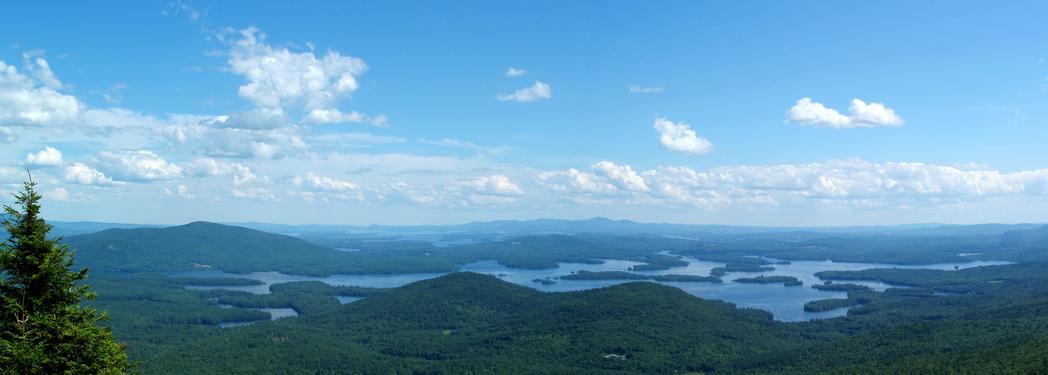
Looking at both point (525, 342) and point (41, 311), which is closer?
point (41, 311)

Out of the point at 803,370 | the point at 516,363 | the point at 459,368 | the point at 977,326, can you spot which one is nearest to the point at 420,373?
the point at 459,368

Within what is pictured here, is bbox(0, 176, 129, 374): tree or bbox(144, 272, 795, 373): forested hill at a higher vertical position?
bbox(0, 176, 129, 374): tree

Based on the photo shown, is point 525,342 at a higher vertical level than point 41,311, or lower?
lower

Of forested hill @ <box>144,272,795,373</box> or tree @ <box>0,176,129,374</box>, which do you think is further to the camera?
forested hill @ <box>144,272,795,373</box>
